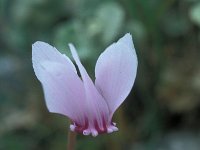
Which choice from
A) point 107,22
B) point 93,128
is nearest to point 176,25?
point 107,22

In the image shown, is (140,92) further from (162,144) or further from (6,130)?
(6,130)

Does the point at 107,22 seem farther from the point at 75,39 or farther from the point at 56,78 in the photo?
the point at 56,78

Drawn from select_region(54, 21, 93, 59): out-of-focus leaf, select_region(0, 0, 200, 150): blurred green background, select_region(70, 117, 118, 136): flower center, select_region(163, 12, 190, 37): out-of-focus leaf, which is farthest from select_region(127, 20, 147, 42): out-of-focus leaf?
select_region(70, 117, 118, 136): flower center

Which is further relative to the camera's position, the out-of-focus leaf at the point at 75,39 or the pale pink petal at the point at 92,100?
the out-of-focus leaf at the point at 75,39

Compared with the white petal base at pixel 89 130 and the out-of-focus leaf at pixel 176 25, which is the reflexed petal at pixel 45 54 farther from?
the out-of-focus leaf at pixel 176 25

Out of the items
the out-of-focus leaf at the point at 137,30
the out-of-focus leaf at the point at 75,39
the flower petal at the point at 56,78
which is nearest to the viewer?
the flower petal at the point at 56,78

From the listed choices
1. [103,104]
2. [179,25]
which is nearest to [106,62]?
[103,104]

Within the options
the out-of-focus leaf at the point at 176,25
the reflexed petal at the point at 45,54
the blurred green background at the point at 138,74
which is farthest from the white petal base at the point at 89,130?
the out-of-focus leaf at the point at 176,25
